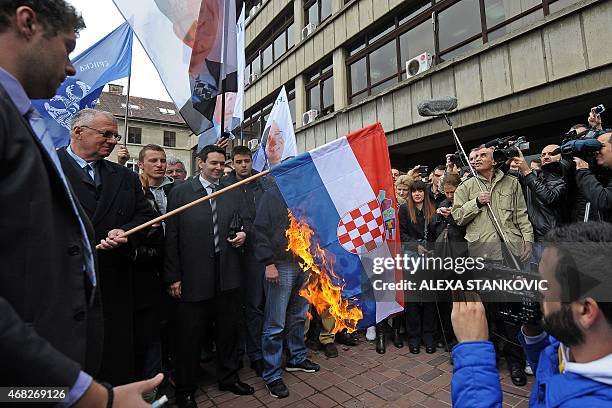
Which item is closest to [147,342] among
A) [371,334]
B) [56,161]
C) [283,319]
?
[283,319]

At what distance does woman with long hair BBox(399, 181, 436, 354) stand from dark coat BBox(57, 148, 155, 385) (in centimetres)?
315

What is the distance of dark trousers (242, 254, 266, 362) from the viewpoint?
12.1 ft

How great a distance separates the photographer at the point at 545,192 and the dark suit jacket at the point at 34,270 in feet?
12.0

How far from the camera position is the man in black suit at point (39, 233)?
0.76 metres

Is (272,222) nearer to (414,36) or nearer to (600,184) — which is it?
(600,184)

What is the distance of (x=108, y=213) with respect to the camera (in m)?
2.53

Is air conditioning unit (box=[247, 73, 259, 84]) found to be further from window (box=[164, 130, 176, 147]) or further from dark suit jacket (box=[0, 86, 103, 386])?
window (box=[164, 130, 176, 147])

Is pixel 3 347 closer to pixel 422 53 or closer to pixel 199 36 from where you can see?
pixel 199 36

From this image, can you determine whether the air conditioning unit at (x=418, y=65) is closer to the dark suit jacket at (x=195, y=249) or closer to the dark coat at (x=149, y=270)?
the dark suit jacket at (x=195, y=249)

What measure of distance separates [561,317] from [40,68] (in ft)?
6.52

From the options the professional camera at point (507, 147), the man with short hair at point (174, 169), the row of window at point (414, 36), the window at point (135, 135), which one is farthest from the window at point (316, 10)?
the window at point (135, 135)

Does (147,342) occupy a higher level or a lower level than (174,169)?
lower

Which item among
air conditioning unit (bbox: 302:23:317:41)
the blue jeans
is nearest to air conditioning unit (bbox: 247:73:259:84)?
air conditioning unit (bbox: 302:23:317:41)

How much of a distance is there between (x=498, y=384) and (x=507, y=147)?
311 centimetres
